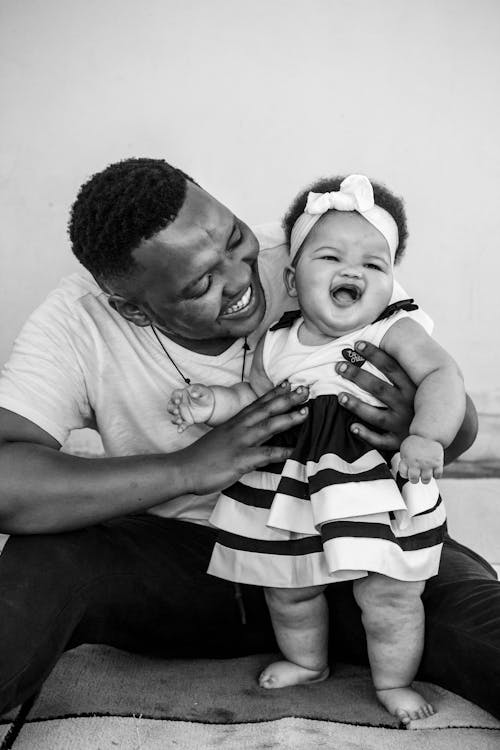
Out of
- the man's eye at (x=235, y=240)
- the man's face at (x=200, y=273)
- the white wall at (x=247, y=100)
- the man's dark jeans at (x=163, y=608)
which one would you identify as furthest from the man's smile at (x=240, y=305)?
the white wall at (x=247, y=100)

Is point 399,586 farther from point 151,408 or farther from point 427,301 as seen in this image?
point 427,301

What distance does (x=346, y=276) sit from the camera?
1.89 meters

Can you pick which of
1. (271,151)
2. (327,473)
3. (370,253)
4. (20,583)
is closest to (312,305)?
(370,253)

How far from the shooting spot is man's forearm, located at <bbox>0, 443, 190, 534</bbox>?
190 cm

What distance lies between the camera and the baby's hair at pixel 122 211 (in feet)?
6.39

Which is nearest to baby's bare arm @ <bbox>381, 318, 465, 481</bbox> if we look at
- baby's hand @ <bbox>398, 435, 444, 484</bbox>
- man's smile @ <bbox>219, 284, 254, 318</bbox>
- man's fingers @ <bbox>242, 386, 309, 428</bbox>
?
baby's hand @ <bbox>398, 435, 444, 484</bbox>

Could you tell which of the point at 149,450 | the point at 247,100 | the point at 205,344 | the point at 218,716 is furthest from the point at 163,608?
the point at 247,100

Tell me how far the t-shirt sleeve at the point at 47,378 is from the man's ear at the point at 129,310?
13cm

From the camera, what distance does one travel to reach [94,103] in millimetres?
3344

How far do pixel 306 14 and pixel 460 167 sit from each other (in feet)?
2.55

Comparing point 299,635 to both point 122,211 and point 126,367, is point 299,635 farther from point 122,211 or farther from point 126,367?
point 122,211

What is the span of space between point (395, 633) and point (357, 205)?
85 cm

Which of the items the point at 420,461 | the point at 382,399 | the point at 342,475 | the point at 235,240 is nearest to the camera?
the point at 420,461

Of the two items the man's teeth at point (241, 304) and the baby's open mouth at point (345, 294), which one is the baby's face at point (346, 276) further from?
the man's teeth at point (241, 304)
